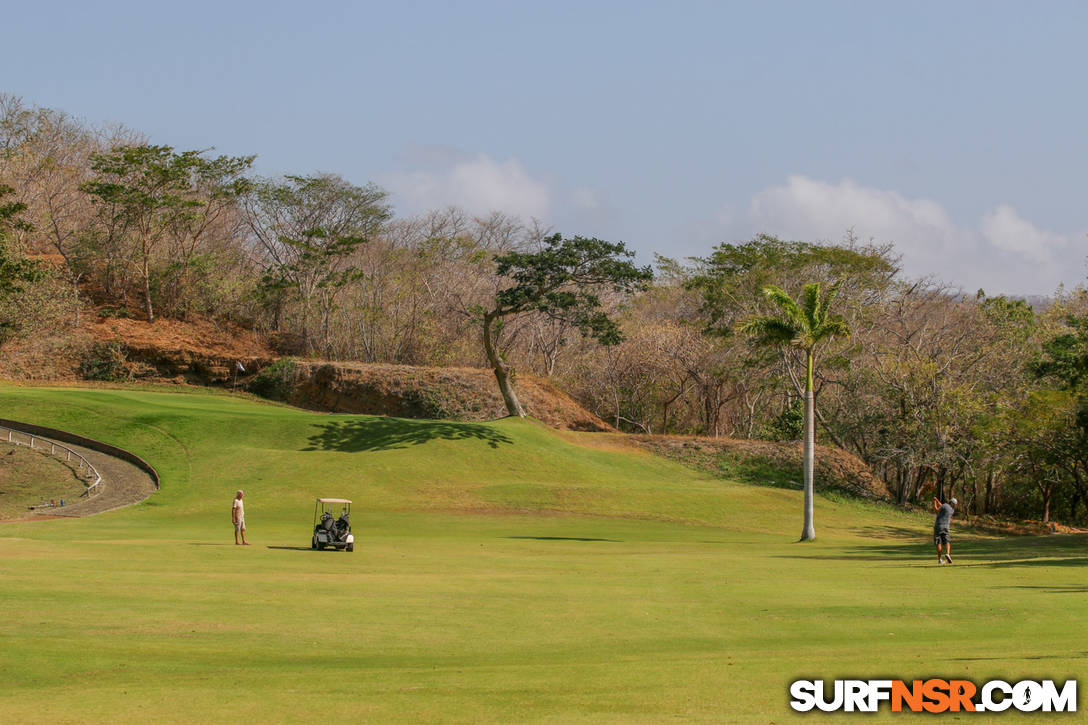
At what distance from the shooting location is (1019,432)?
48.2 m

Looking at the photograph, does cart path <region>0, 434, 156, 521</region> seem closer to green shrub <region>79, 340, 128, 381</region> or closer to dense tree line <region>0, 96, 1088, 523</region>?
dense tree line <region>0, 96, 1088, 523</region>

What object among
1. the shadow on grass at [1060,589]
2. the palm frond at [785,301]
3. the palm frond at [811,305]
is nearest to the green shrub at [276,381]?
the palm frond at [785,301]

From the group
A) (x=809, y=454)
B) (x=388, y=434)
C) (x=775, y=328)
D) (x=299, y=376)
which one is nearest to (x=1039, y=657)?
(x=775, y=328)

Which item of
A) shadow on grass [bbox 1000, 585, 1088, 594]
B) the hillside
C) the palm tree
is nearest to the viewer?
shadow on grass [bbox 1000, 585, 1088, 594]

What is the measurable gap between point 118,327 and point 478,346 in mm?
28234

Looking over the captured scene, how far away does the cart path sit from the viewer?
36959mm

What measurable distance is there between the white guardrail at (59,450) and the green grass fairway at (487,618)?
15.1ft

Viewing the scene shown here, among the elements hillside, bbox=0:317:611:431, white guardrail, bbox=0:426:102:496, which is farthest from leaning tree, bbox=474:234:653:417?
white guardrail, bbox=0:426:102:496

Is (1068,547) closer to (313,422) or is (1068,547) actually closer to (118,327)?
(313,422)

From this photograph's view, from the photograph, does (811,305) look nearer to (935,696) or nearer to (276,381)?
(935,696)

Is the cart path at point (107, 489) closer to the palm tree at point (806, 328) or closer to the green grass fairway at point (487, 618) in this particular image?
the green grass fairway at point (487, 618)

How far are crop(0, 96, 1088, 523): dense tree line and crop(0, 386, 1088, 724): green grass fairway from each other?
18.8 metres

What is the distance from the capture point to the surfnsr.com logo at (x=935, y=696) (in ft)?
29.4

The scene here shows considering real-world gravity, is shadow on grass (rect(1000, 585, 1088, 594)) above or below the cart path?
above
